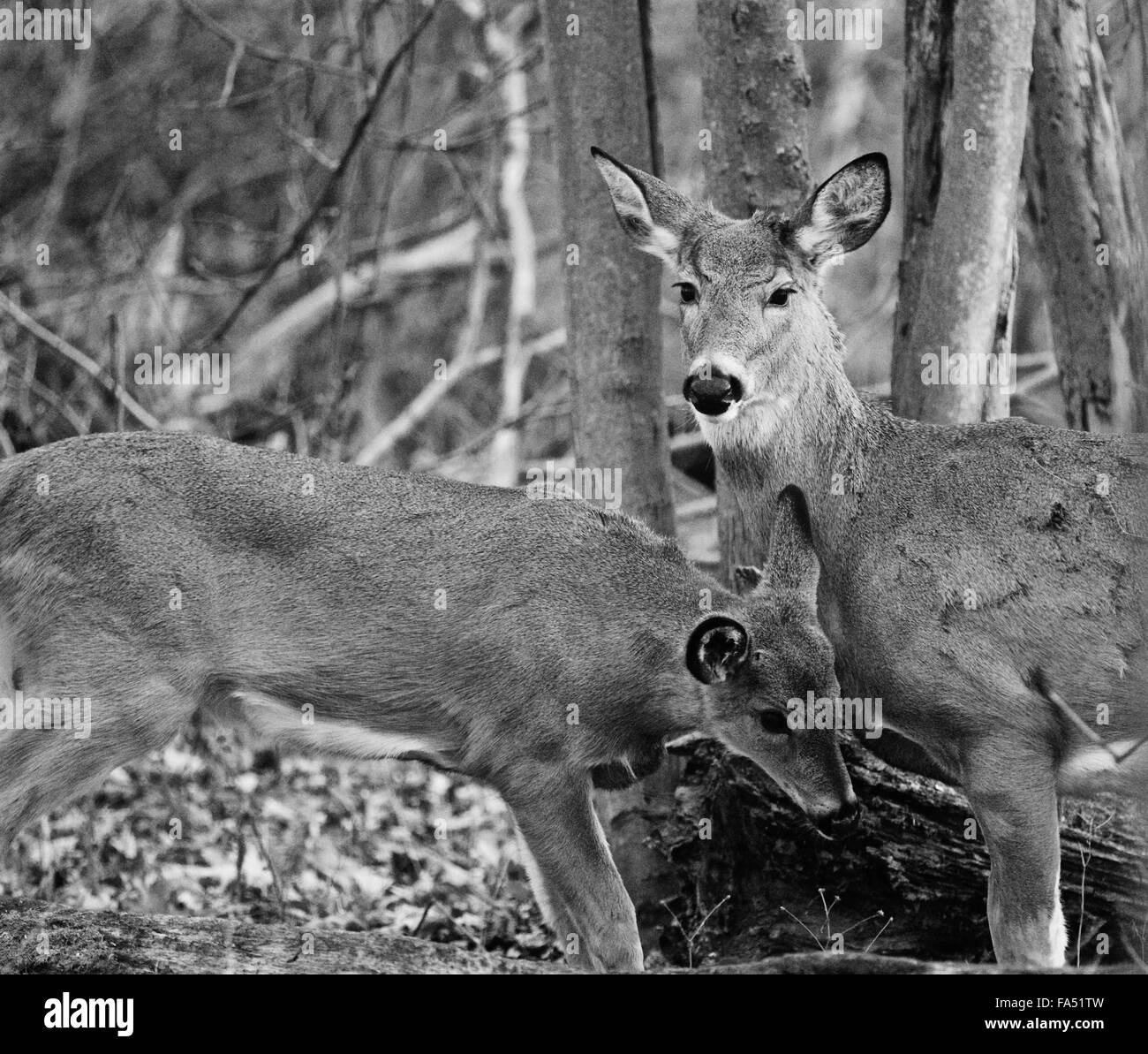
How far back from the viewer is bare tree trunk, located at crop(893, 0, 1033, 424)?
29.9 ft

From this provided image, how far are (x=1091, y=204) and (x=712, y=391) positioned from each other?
3598 mm

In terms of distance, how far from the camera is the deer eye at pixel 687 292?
28.1ft

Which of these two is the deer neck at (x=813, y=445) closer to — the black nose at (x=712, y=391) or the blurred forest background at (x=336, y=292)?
the black nose at (x=712, y=391)

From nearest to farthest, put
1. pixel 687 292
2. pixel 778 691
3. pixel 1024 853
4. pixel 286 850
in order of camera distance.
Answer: pixel 1024 853 < pixel 778 691 < pixel 687 292 < pixel 286 850

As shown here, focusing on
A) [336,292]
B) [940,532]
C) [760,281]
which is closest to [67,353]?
[336,292]

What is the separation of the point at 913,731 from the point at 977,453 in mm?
1494

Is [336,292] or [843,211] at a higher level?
[336,292]

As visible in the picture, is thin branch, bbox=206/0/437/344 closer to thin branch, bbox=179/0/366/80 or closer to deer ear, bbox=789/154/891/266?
thin branch, bbox=179/0/366/80

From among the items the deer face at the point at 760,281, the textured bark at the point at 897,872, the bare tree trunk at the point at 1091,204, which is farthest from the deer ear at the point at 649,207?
the textured bark at the point at 897,872

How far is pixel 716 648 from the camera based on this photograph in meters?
7.81

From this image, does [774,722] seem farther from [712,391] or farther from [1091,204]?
[1091,204]

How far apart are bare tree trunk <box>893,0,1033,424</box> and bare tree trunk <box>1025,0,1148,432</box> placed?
0.91 m

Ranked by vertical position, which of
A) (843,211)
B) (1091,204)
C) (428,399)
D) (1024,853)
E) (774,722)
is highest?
(1091,204)

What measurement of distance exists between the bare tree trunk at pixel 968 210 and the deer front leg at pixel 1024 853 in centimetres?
258
